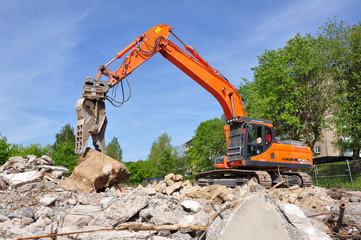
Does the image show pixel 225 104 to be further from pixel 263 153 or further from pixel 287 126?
pixel 287 126

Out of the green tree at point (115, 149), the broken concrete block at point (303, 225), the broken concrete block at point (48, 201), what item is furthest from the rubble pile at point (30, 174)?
the green tree at point (115, 149)

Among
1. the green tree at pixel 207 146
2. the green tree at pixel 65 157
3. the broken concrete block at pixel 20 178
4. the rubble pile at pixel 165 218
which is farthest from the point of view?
the green tree at pixel 207 146

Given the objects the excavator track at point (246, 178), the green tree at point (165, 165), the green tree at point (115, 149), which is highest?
the green tree at point (115, 149)

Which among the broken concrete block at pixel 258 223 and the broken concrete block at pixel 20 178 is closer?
the broken concrete block at pixel 258 223

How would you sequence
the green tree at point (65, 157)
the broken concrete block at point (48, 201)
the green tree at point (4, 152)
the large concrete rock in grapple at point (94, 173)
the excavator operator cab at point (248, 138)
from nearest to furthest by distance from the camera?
the broken concrete block at point (48, 201), the large concrete rock in grapple at point (94, 173), the excavator operator cab at point (248, 138), the green tree at point (4, 152), the green tree at point (65, 157)

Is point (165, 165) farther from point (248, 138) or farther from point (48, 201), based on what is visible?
point (48, 201)

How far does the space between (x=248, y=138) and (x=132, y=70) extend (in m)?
4.95

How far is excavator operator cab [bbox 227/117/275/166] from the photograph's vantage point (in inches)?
454

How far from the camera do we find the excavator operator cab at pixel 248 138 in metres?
11.5

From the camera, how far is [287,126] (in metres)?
23.8

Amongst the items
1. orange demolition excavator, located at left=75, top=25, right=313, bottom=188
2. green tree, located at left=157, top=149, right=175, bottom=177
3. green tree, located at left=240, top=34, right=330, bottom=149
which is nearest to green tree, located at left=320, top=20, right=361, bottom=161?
green tree, located at left=240, top=34, right=330, bottom=149

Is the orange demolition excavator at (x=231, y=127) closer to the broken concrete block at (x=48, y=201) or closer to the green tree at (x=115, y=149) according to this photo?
the broken concrete block at (x=48, y=201)

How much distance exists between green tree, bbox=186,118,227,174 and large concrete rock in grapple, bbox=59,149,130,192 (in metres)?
20.0

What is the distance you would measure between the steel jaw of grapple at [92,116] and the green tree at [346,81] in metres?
16.6
